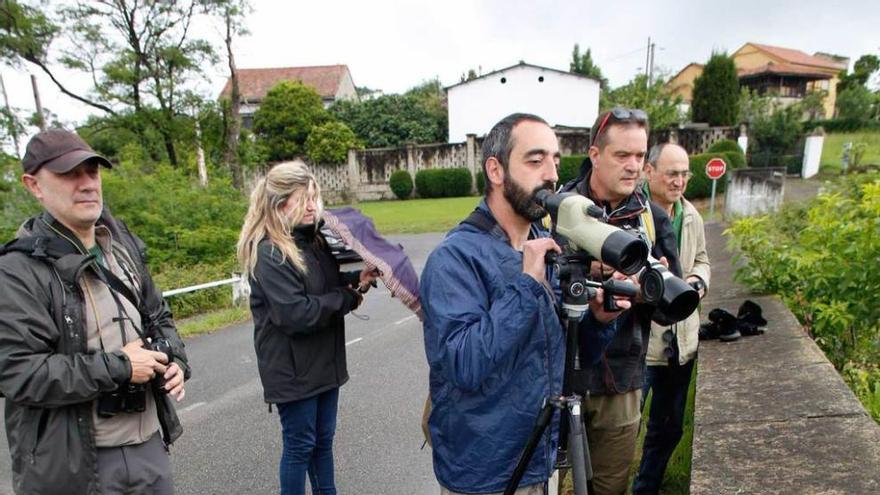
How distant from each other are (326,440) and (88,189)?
1.76 metres

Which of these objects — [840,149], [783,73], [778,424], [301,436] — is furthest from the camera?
[783,73]

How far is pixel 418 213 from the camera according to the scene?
21453 mm

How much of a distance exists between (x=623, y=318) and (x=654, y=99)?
3083 centimetres

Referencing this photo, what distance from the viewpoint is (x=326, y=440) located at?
2947 mm

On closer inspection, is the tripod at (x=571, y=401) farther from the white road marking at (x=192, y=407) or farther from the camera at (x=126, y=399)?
the white road marking at (x=192, y=407)

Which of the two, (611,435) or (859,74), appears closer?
(611,435)

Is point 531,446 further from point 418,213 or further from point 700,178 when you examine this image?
point 418,213

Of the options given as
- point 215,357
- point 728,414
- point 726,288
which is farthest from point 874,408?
point 215,357

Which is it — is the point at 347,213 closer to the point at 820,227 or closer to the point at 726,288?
the point at 820,227

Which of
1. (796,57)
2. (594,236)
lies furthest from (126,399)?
(796,57)

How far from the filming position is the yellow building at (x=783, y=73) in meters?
45.4

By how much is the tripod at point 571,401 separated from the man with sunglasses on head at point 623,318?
0.67 meters

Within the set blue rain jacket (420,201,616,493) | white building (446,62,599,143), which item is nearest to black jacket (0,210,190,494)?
blue rain jacket (420,201,616,493)

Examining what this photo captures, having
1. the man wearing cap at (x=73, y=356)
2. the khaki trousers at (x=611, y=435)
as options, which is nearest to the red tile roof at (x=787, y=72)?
the khaki trousers at (x=611, y=435)
